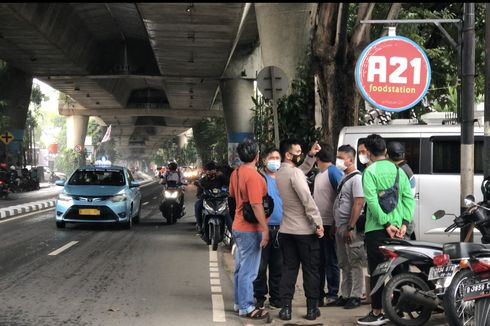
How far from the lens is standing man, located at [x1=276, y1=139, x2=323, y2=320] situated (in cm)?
684

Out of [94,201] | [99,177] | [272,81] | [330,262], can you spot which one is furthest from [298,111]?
[330,262]

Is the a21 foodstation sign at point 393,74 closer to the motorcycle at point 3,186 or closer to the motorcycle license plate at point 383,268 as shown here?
the motorcycle license plate at point 383,268

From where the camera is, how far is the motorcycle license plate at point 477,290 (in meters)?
5.57

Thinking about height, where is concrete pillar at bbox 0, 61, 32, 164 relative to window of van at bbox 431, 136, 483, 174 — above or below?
above

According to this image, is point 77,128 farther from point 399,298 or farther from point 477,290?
point 477,290

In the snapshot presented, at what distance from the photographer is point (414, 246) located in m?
6.43

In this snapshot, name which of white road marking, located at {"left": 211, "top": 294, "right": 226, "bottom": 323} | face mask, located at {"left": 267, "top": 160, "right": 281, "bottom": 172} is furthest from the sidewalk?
face mask, located at {"left": 267, "top": 160, "right": 281, "bottom": 172}

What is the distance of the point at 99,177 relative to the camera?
1739 cm

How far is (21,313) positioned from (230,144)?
36810 millimetres

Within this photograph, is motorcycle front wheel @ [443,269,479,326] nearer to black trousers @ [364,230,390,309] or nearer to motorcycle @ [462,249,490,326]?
motorcycle @ [462,249,490,326]

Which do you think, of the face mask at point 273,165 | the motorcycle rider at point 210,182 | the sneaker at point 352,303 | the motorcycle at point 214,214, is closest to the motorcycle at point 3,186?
the motorcycle rider at point 210,182

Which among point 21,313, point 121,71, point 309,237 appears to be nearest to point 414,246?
point 309,237

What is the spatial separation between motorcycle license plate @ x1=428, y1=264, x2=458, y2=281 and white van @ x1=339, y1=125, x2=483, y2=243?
447 cm

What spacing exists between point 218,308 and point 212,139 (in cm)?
5425
